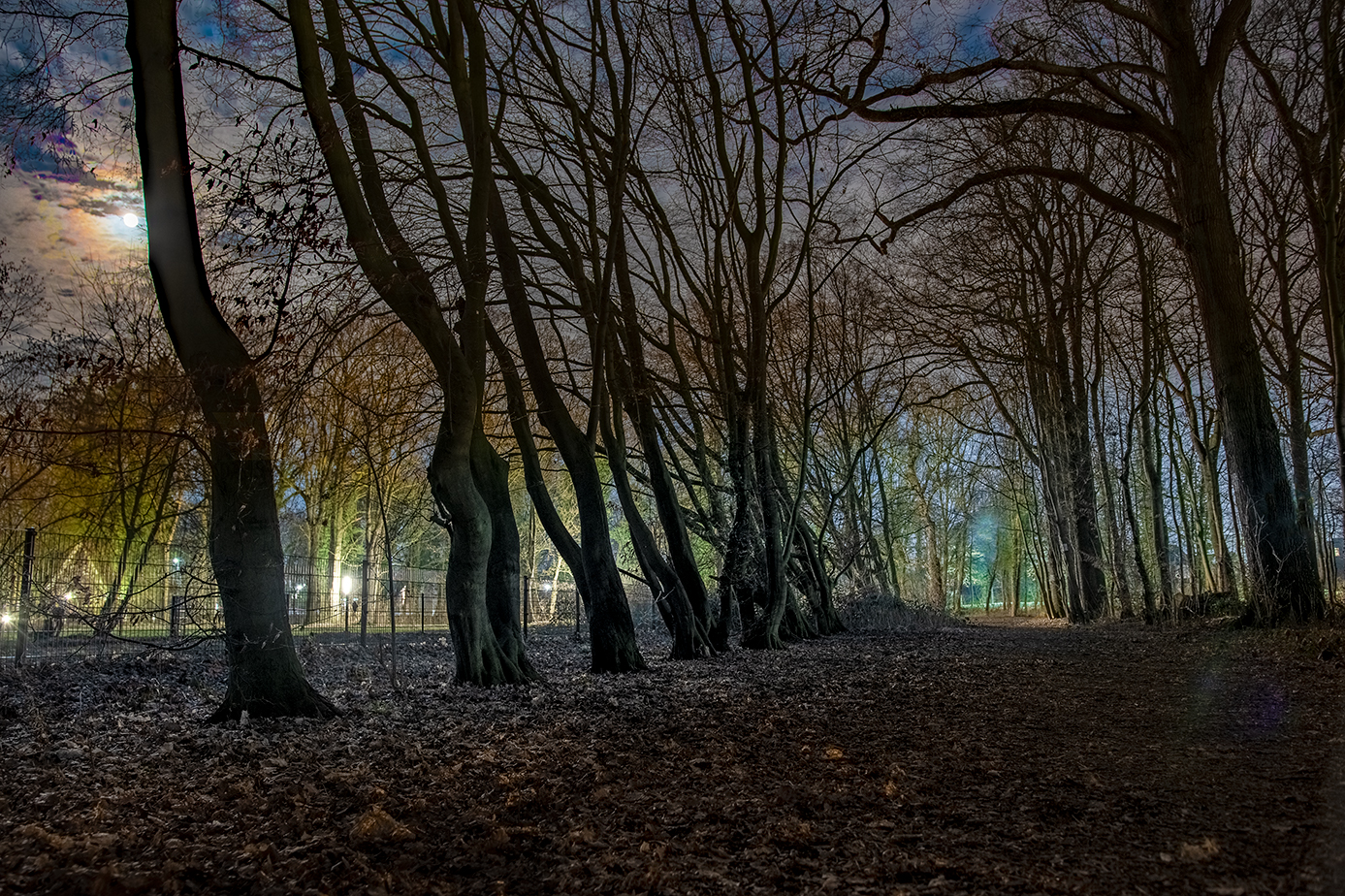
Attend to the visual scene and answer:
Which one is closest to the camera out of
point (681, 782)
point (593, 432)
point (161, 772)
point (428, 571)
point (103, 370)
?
point (681, 782)

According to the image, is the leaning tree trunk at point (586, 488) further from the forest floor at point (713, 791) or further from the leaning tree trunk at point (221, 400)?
the leaning tree trunk at point (221, 400)

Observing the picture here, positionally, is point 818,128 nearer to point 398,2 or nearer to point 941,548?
point 398,2

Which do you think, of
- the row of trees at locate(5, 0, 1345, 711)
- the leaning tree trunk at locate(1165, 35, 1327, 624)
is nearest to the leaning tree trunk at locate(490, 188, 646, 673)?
the row of trees at locate(5, 0, 1345, 711)

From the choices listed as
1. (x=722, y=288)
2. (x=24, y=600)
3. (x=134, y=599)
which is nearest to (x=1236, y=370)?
(x=722, y=288)

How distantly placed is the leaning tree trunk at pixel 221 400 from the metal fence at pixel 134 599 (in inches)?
10.3

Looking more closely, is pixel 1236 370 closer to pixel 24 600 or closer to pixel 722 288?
pixel 722 288

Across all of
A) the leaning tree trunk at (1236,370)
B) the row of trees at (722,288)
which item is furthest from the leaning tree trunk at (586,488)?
the leaning tree trunk at (1236,370)

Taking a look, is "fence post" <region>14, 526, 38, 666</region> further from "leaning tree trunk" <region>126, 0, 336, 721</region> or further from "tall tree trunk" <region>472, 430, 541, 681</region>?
"leaning tree trunk" <region>126, 0, 336, 721</region>

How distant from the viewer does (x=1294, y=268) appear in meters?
14.0

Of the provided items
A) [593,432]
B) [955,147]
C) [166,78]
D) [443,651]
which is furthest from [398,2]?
[443,651]

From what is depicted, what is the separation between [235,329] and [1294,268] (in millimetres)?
16539

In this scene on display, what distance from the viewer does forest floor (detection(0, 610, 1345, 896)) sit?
2.24 meters

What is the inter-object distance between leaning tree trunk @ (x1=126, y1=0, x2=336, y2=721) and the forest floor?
0.40m

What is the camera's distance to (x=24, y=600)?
9578 mm
